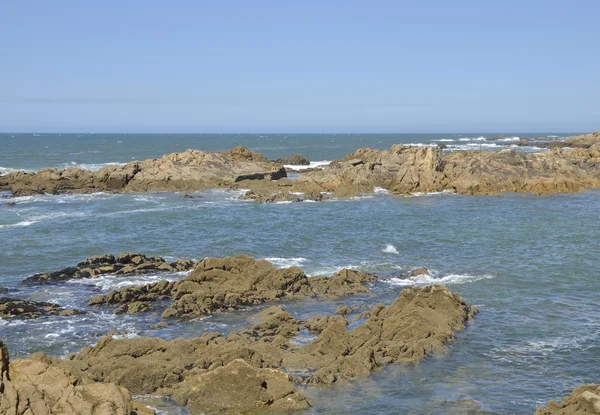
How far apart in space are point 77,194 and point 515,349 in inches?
1816

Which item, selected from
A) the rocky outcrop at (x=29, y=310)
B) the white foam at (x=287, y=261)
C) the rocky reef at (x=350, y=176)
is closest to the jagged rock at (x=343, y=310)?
the white foam at (x=287, y=261)

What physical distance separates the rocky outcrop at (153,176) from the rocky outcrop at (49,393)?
160 ft

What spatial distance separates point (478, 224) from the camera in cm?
4100

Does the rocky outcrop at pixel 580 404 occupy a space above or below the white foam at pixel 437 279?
above

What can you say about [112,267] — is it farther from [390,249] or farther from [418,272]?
[390,249]

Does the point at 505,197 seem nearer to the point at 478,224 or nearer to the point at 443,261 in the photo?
the point at 478,224

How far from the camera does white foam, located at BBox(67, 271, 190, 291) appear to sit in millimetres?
26172

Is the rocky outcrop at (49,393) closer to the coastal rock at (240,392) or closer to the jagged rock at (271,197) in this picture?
the coastal rock at (240,392)

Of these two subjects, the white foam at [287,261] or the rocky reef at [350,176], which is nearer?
the white foam at [287,261]

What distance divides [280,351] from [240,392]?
3.18m

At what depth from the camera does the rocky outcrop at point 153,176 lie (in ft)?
195

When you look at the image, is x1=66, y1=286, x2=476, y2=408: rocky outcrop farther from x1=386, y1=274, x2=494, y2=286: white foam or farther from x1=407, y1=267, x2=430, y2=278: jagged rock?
x1=407, y1=267, x2=430, y2=278: jagged rock

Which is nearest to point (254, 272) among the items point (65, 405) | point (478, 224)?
point (65, 405)

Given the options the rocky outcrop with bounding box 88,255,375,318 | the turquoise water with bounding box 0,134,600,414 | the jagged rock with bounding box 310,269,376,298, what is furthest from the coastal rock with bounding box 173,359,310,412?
the jagged rock with bounding box 310,269,376,298
